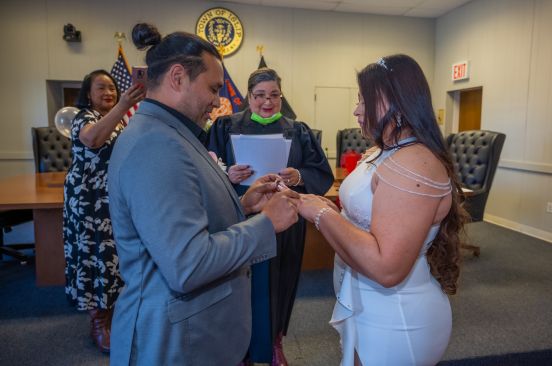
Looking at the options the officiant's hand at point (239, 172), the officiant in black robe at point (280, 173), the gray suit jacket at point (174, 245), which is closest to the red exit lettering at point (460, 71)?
the officiant in black robe at point (280, 173)

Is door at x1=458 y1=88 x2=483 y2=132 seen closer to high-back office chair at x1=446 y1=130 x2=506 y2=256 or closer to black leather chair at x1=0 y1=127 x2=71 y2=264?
high-back office chair at x1=446 y1=130 x2=506 y2=256

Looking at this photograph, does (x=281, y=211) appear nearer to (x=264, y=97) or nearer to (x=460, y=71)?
(x=264, y=97)

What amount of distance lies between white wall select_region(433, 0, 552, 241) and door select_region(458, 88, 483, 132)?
1.23 feet

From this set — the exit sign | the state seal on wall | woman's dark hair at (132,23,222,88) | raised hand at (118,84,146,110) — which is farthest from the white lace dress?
the exit sign

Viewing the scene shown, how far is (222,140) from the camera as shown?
76.2 inches

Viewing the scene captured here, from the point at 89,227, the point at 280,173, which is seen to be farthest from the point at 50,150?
the point at 280,173

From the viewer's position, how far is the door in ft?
19.2

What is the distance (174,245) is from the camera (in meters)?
0.73

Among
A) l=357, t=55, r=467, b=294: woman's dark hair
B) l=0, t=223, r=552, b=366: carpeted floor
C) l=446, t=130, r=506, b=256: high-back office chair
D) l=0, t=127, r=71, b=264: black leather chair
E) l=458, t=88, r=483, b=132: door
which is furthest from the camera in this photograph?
l=458, t=88, r=483, b=132: door

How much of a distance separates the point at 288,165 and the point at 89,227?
104 cm

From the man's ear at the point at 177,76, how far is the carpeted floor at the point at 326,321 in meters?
1.67

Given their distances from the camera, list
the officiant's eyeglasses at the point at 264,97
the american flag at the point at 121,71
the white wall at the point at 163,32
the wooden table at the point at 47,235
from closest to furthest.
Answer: the officiant's eyeglasses at the point at 264,97 < the wooden table at the point at 47,235 < the american flag at the point at 121,71 < the white wall at the point at 163,32

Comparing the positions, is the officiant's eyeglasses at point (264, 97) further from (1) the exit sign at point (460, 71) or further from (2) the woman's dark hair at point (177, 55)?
→ (1) the exit sign at point (460, 71)

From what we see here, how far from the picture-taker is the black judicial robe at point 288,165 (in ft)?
6.23
